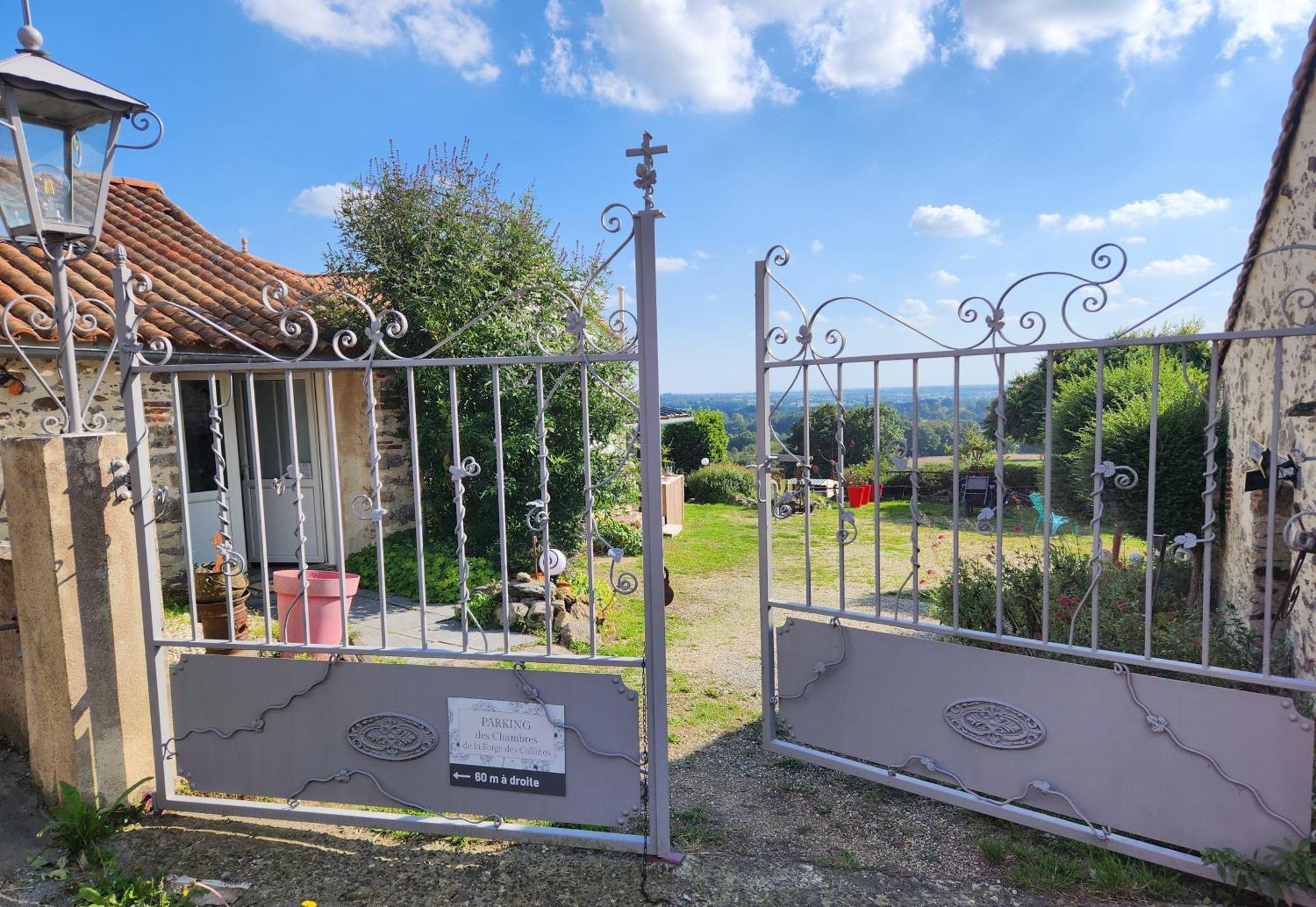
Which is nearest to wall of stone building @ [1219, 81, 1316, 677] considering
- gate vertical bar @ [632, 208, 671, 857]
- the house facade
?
gate vertical bar @ [632, 208, 671, 857]

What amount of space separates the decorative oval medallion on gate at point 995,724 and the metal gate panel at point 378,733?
50.1 inches

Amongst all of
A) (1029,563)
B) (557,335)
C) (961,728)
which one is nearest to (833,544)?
(1029,563)

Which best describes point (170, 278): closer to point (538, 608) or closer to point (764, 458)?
point (538, 608)

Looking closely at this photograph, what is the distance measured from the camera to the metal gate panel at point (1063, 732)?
2555mm

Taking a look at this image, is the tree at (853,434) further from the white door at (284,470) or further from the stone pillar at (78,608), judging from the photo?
the stone pillar at (78,608)

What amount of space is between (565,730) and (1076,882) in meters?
1.87

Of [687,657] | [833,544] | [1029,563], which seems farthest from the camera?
[833,544]

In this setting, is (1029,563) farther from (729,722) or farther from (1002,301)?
(1002,301)

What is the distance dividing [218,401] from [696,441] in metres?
11.8

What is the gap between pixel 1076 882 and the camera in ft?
9.03

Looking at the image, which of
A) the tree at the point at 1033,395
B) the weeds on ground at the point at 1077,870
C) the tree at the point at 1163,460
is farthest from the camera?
the tree at the point at 1033,395

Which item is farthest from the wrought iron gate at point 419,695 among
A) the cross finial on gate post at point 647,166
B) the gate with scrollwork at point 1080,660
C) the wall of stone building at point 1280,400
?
the wall of stone building at point 1280,400

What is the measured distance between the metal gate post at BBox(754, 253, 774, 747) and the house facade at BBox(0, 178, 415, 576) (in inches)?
158

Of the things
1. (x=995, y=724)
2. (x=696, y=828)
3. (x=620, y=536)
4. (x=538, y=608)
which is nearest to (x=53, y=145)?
(x=696, y=828)
